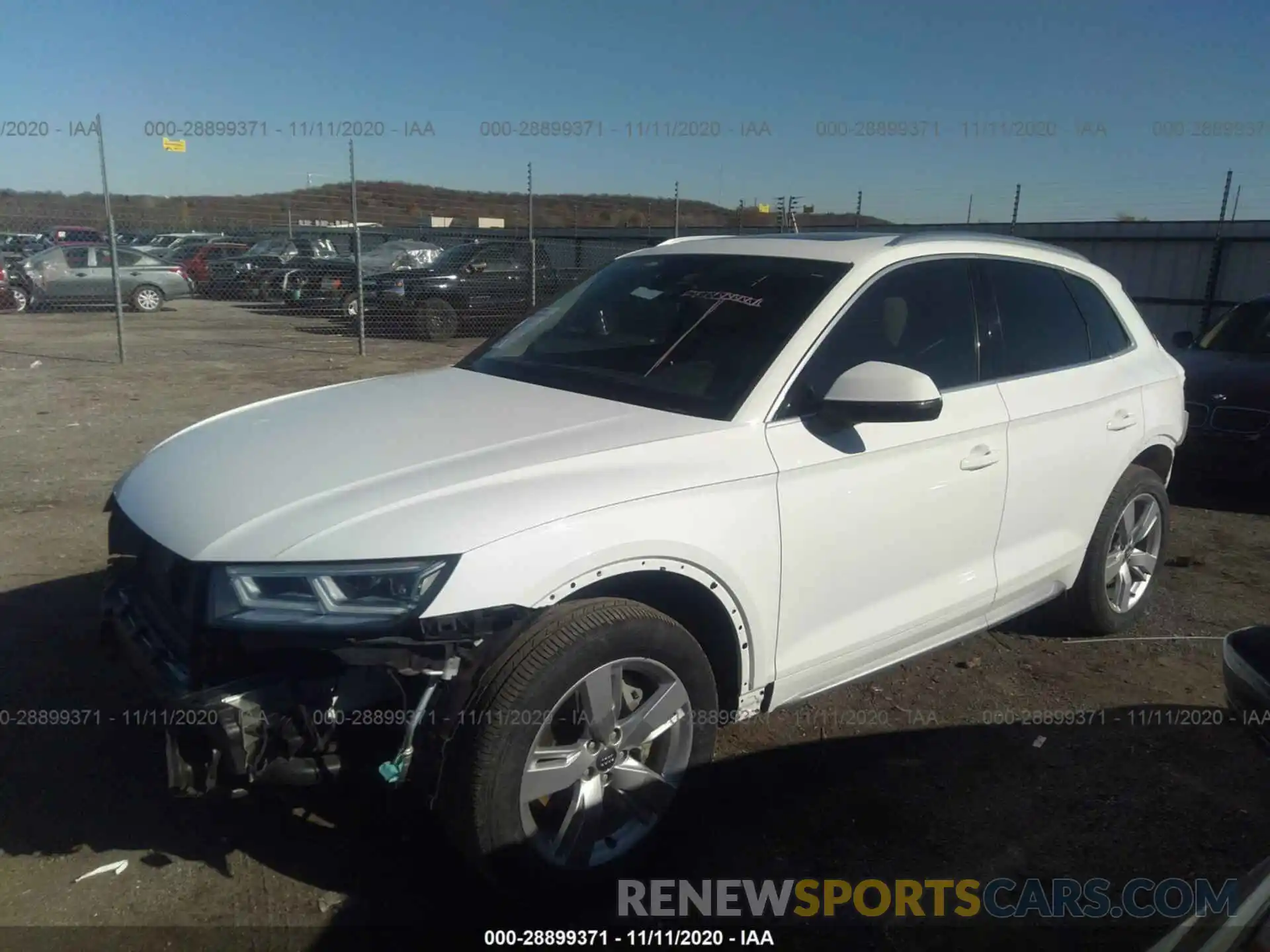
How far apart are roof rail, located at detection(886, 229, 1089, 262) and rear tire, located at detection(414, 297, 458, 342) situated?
12343 mm

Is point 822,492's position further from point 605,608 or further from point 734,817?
point 734,817

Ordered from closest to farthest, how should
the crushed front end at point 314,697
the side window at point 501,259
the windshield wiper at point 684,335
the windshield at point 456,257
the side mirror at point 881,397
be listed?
the crushed front end at point 314,697
the side mirror at point 881,397
the windshield wiper at point 684,335
the windshield at point 456,257
the side window at point 501,259

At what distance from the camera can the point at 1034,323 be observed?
4113 millimetres

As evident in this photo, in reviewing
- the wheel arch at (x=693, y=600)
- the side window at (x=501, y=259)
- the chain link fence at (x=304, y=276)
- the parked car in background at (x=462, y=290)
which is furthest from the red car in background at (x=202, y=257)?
the wheel arch at (x=693, y=600)

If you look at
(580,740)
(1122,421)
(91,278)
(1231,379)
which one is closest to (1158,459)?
(1122,421)

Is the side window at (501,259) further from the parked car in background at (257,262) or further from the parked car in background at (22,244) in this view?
the parked car in background at (22,244)

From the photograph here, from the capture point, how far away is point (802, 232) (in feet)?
13.8

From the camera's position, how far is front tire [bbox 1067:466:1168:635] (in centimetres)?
441

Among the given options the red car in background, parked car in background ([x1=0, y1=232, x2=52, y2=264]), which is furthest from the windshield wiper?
parked car in background ([x1=0, y1=232, x2=52, y2=264])

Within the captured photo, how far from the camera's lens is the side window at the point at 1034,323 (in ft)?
12.9

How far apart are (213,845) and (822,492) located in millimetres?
2192

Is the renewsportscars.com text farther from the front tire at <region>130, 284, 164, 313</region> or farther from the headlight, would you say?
the front tire at <region>130, 284, 164, 313</region>

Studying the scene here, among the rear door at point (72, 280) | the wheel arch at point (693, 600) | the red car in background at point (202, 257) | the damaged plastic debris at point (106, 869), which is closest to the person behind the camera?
the wheel arch at point (693, 600)

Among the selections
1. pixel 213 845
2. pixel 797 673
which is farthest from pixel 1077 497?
pixel 213 845
